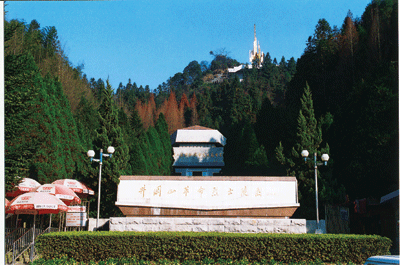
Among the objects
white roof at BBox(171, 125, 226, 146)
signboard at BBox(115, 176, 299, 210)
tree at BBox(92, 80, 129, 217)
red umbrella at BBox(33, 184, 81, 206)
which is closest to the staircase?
red umbrella at BBox(33, 184, 81, 206)

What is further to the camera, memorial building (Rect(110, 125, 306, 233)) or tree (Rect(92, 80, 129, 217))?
tree (Rect(92, 80, 129, 217))

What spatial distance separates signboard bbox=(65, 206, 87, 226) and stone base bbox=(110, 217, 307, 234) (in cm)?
157

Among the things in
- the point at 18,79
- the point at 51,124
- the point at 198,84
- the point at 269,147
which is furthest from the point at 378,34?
the point at 198,84

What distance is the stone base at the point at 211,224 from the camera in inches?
545

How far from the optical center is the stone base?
13.9m

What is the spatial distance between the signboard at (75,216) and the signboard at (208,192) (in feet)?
4.73

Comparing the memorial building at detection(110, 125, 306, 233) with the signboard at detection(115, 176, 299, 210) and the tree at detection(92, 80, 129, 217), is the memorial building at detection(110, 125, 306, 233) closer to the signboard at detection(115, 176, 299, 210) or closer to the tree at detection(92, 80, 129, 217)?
the signboard at detection(115, 176, 299, 210)

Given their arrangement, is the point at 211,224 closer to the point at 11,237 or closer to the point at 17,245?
the point at 17,245

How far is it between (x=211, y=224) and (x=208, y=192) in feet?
5.48

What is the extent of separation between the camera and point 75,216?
48.8 ft

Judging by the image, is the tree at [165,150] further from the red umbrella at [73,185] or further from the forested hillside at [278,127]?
the red umbrella at [73,185]

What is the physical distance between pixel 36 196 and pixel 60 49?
27906 mm

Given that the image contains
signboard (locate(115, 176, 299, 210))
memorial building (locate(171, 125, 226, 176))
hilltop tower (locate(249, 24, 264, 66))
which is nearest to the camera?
signboard (locate(115, 176, 299, 210))

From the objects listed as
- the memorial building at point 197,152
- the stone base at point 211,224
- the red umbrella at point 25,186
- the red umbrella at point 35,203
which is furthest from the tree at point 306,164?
the memorial building at point 197,152
